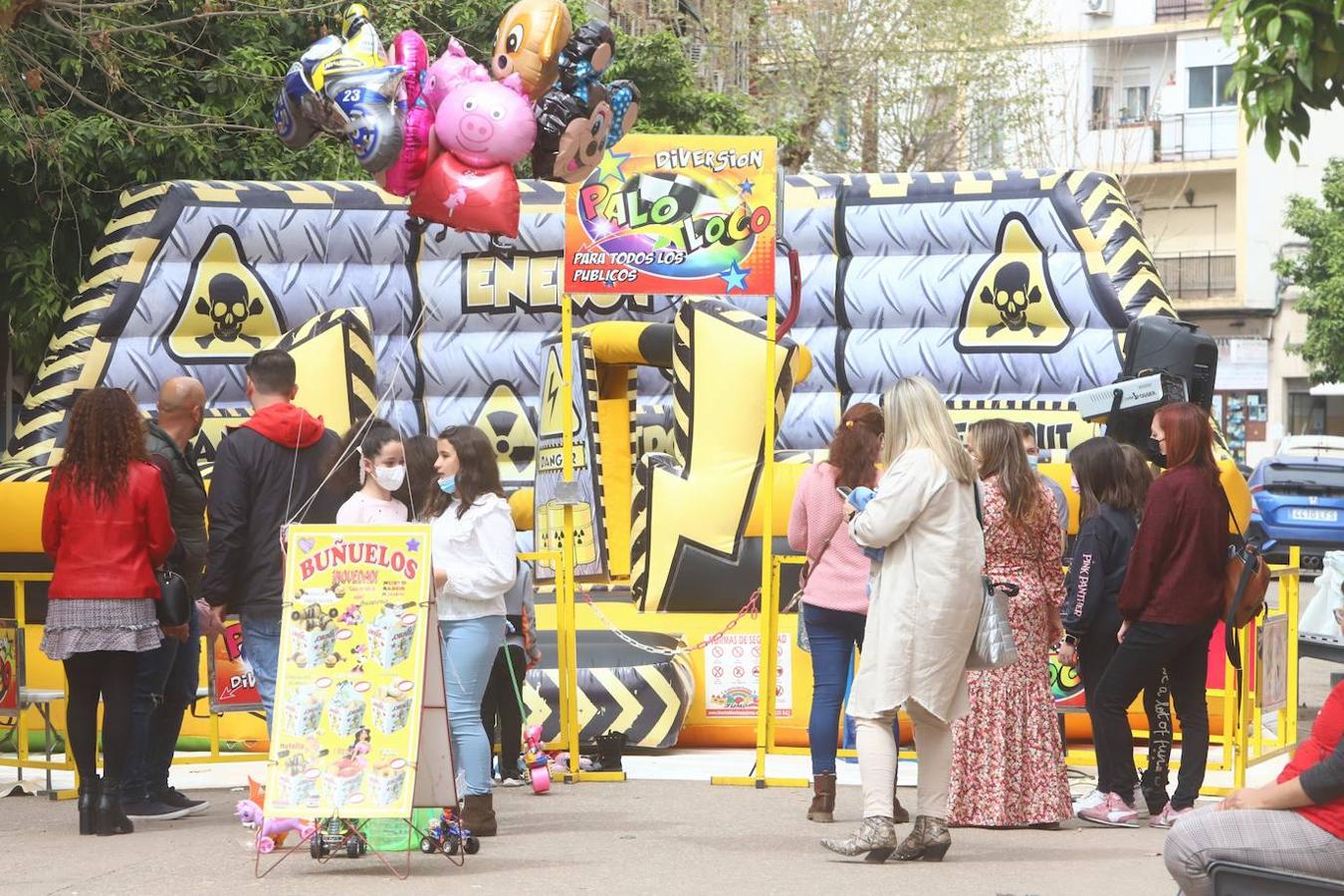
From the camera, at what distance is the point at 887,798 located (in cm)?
698

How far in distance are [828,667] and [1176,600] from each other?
138cm

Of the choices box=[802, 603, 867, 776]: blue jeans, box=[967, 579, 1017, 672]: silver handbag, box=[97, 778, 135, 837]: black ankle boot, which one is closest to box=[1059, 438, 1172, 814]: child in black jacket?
box=[802, 603, 867, 776]: blue jeans

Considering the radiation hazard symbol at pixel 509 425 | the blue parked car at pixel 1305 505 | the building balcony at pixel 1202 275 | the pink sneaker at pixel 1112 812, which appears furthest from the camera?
the building balcony at pixel 1202 275

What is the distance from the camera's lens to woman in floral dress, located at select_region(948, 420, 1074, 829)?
782 cm

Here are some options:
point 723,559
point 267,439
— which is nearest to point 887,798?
point 267,439

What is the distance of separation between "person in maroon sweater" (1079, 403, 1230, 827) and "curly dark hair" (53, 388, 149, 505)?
12.9 feet

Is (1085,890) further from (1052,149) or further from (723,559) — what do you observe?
(1052,149)

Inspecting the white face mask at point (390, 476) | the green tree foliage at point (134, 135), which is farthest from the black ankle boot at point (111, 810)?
the green tree foliage at point (134, 135)

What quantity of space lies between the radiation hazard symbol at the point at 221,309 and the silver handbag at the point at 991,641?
8.51m

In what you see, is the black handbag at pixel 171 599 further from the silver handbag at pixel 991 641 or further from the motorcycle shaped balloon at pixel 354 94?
the silver handbag at pixel 991 641

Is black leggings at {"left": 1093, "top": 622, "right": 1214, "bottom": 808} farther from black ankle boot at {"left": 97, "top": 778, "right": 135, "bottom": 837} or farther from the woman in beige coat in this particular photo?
black ankle boot at {"left": 97, "top": 778, "right": 135, "bottom": 837}

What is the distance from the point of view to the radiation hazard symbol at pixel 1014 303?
14.2 m

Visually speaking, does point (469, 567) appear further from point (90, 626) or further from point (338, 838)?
point (90, 626)

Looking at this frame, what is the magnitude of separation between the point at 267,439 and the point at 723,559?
4268mm
